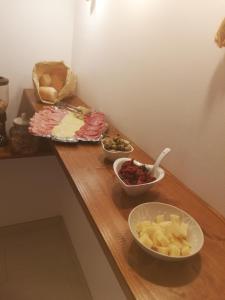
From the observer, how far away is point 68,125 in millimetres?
1155

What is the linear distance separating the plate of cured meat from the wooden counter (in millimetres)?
109

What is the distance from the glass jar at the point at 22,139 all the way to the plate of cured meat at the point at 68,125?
120 mm

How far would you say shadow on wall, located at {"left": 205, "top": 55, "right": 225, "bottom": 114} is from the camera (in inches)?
27.4

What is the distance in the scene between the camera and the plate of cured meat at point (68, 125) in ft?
3.52

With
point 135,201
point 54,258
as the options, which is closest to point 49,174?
point 54,258

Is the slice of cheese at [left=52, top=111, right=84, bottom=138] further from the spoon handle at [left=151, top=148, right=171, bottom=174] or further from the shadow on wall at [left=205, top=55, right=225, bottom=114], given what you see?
the shadow on wall at [left=205, top=55, right=225, bottom=114]

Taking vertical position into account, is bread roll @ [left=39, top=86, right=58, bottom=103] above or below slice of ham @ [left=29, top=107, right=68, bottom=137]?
above

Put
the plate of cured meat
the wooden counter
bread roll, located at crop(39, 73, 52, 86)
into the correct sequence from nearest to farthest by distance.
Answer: the wooden counter, the plate of cured meat, bread roll, located at crop(39, 73, 52, 86)

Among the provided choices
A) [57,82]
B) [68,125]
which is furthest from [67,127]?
[57,82]

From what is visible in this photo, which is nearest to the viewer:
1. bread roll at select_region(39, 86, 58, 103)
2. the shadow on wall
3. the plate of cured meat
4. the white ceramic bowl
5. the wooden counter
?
the wooden counter

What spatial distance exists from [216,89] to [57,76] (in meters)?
1.10

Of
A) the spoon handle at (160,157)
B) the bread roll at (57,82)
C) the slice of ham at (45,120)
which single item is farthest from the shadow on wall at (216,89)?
the bread roll at (57,82)

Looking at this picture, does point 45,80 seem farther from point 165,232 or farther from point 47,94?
point 165,232

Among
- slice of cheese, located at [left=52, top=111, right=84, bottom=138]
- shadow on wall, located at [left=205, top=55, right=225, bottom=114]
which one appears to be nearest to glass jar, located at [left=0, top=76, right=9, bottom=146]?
slice of cheese, located at [left=52, top=111, right=84, bottom=138]
